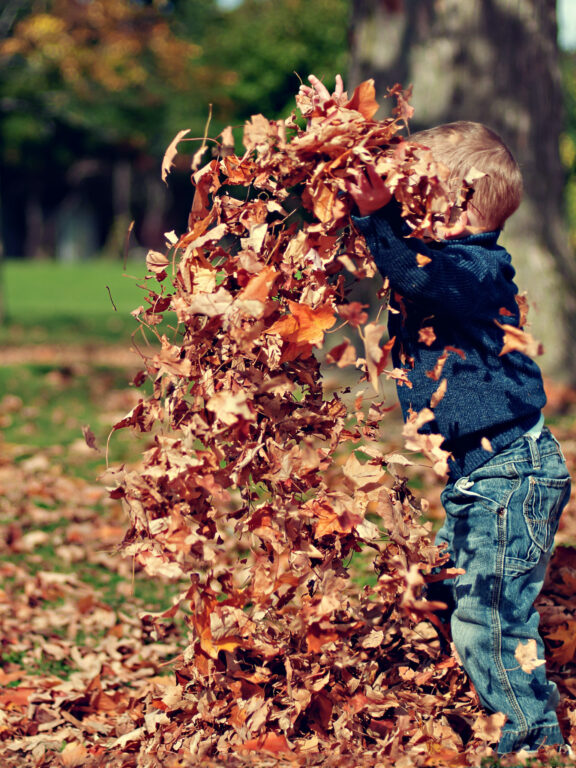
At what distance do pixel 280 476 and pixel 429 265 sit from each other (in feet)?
2.25

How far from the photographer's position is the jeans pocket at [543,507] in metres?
2.52

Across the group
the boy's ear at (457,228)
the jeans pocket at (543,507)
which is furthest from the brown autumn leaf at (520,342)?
the jeans pocket at (543,507)

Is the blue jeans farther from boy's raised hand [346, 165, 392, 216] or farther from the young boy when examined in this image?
boy's raised hand [346, 165, 392, 216]

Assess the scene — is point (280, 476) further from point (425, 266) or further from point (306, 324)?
point (425, 266)

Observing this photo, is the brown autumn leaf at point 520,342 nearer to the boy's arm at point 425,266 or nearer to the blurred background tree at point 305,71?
the boy's arm at point 425,266

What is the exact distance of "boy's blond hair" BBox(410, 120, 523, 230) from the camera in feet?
8.28

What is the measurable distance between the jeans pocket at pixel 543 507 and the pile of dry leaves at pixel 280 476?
0.92ft

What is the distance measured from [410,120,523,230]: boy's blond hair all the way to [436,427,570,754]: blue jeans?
659 millimetres

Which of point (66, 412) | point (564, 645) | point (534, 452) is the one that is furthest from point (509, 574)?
point (66, 412)

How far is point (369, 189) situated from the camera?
2361 mm

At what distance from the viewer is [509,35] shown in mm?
7820

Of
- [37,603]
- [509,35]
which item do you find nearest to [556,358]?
[509,35]

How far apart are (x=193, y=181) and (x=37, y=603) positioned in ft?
8.46

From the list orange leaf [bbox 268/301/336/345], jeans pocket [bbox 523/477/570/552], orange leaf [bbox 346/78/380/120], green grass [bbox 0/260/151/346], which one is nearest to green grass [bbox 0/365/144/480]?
green grass [bbox 0/260/151/346]
